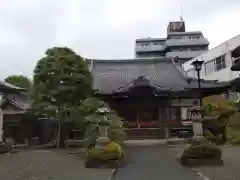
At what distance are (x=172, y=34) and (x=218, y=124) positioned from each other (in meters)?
79.4

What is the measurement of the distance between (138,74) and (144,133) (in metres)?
10.1

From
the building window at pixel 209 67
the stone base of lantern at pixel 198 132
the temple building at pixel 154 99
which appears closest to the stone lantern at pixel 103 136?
the stone base of lantern at pixel 198 132

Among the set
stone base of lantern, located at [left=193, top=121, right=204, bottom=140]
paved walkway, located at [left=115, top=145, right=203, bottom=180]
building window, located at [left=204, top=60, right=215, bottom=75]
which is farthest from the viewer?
building window, located at [left=204, top=60, right=215, bottom=75]

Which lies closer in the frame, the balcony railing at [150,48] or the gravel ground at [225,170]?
the gravel ground at [225,170]

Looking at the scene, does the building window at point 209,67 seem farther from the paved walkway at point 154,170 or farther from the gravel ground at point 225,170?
the gravel ground at point 225,170

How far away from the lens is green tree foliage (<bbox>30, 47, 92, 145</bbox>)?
84.4ft

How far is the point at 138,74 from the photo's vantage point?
42.3 meters

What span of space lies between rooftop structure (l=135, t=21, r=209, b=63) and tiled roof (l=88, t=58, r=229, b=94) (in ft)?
180

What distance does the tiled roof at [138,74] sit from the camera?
37.3 m

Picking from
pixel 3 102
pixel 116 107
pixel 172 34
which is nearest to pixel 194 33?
pixel 172 34

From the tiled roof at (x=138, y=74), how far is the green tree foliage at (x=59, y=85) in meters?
8.45

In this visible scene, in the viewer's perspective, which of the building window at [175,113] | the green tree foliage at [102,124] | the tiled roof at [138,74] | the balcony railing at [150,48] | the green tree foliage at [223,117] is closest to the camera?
the green tree foliage at [102,124]

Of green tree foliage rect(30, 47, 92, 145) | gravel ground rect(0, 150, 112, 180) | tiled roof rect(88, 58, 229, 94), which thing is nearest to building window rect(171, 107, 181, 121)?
tiled roof rect(88, 58, 229, 94)

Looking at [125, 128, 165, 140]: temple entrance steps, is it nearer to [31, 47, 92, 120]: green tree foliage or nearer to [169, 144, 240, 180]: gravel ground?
[31, 47, 92, 120]: green tree foliage
